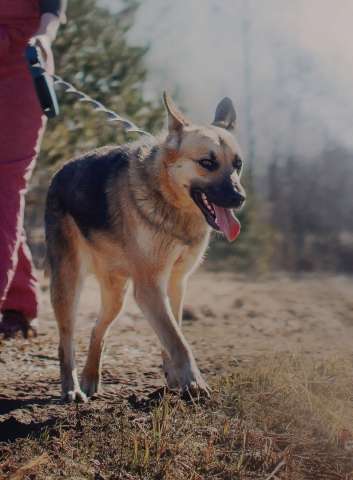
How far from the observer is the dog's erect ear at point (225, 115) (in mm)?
4738

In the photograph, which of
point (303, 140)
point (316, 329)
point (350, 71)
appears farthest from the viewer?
point (303, 140)

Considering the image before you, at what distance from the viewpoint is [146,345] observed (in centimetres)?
596

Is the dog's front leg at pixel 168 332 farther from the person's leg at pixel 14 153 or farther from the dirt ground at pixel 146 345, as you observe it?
the person's leg at pixel 14 153

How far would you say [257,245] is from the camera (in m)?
18.4

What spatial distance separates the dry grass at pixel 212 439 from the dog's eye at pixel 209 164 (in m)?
1.25

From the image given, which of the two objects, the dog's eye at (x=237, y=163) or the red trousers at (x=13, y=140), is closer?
the dog's eye at (x=237, y=163)

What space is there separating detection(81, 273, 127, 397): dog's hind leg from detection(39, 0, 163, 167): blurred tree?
4.41 m

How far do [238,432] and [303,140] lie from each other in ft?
124

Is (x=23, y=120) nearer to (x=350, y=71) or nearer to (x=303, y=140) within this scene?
(x=350, y=71)

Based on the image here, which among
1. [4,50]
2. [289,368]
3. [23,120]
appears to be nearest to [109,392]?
[289,368]

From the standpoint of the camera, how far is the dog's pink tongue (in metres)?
4.05

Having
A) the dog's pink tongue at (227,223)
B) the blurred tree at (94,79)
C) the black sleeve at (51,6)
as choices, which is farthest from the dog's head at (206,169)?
the blurred tree at (94,79)

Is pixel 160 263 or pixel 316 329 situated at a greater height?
pixel 160 263

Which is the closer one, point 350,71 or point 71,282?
point 71,282
